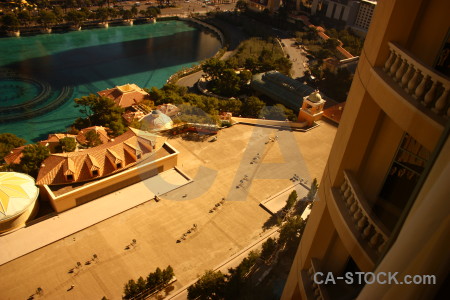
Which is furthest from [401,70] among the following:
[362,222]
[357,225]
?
[357,225]

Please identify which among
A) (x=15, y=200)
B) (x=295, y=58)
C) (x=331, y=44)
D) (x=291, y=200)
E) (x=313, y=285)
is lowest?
(x=15, y=200)

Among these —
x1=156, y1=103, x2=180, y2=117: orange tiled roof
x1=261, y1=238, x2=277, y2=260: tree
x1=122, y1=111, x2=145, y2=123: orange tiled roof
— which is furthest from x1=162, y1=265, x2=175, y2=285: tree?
x1=156, y1=103, x2=180, y2=117: orange tiled roof

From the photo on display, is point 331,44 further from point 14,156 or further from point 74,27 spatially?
point 14,156

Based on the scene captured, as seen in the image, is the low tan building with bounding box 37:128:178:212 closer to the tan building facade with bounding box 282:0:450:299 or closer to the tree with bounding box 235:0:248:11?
the tan building facade with bounding box 282:0:450:299

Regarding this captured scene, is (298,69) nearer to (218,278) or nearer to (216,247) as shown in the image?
(216,247)

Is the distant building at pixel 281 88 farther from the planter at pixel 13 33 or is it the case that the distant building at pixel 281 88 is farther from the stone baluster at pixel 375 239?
the planter at pixel 13 33

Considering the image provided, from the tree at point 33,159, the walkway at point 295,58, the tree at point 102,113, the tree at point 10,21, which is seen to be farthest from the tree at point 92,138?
the tree at point 10,21

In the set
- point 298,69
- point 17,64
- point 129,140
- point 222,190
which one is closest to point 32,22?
point 17,64
